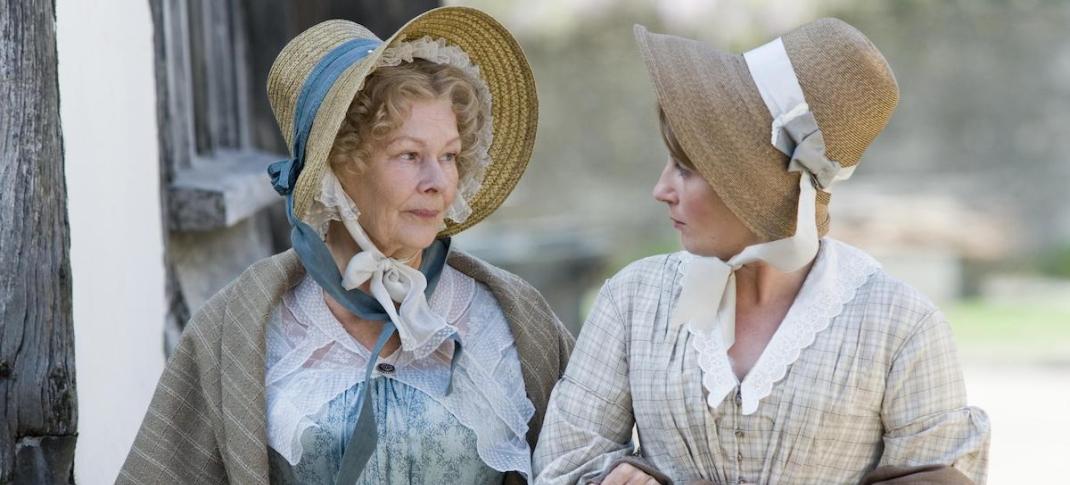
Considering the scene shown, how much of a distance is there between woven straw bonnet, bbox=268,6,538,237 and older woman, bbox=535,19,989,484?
1.56 ft

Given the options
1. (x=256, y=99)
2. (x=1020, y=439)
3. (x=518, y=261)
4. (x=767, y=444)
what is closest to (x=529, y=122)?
(x=767, y=444)

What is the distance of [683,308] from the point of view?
2490mm

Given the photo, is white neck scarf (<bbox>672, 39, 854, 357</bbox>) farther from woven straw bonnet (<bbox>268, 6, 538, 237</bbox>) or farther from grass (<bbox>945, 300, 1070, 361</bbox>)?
grass (<bbox>945, 300, 1070, 361</bbox>)

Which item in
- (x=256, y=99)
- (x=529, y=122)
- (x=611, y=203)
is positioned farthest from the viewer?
(x=611, y=203)

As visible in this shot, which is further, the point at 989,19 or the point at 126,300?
the point at 989,19

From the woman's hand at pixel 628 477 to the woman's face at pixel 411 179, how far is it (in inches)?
22.6

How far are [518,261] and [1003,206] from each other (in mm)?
5380

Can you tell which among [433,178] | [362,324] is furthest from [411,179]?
[362,324]

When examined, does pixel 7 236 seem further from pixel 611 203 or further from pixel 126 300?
pixel 611 203

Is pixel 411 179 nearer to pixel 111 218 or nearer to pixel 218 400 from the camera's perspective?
pixel 218 400

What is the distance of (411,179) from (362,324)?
0.33m

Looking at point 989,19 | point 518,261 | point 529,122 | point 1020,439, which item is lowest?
point 1020,439

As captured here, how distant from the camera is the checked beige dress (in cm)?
235

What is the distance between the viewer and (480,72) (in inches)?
115
